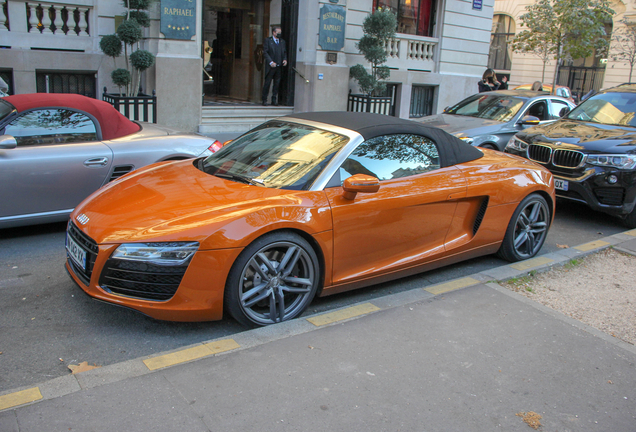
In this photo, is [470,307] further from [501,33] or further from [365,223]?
[501,33]

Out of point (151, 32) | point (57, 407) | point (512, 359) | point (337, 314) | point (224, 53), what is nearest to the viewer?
point (57, 407)

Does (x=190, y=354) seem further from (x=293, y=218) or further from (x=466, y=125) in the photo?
(x=466, y=125)

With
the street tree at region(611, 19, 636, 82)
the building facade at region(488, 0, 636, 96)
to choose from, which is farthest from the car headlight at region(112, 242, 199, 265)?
the building facade at region(488, 0, 636, 96)

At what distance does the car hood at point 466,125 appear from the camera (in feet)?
30.4

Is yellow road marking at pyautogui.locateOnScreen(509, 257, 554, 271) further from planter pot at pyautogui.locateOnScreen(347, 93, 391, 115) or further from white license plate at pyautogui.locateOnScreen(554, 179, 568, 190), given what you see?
planter pot at pyautogui.locateOnScreen(347, 93, 391, 115)

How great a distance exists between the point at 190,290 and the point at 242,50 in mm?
14827

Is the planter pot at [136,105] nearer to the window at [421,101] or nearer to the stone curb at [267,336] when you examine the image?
the stone curb at [267,336]

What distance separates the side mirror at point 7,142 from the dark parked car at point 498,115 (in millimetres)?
6405

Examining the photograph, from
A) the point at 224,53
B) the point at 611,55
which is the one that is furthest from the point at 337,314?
the point at 611,55

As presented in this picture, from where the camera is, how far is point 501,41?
133 ft

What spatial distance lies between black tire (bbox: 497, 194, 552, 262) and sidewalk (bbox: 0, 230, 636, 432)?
1.35m

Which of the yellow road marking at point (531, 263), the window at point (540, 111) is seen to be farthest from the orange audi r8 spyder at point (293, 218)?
the window at point (540, 111)

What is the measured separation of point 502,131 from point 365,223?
20.4 feet

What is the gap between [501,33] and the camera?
4025 cm
